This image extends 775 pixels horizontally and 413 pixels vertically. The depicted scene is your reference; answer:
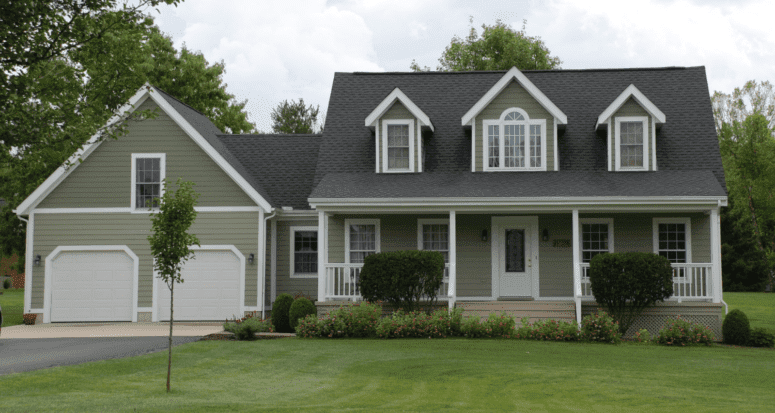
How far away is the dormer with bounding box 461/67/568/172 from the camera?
19.7 metres

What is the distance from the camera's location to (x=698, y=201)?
17188 millimetres

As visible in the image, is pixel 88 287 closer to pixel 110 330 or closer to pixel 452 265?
pixel 110 330

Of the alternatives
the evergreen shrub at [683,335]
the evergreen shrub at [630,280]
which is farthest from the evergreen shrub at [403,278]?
the evergreen shrub at [683,335]

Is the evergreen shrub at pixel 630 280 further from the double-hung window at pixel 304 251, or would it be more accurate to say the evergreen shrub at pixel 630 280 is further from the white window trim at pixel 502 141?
the double-hung window at pixel 304 251

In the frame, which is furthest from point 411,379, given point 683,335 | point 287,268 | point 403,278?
point 287,268

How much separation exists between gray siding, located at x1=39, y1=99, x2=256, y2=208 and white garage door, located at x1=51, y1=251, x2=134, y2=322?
1.56 m

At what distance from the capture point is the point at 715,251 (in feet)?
57.1

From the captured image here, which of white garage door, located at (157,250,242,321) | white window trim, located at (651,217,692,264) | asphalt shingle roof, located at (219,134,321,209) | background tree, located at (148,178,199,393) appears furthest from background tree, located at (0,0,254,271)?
white window trim, located at (651,217,692,264)

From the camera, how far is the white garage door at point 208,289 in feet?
65.5

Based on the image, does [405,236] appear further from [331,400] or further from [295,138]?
[331,400]

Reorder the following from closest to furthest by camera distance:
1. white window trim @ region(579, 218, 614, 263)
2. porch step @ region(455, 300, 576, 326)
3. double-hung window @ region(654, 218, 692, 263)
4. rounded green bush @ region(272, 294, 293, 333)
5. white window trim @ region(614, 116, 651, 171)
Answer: porch step @ region(455, 300, 576, 326), rounded green bush @ region(272, 294, 293, 333), double-hung window @ region(654, 218, 692, 263), white window trim @ region(579, 218, 614, 263), white window trim @ region(614, 116, 651, 171)

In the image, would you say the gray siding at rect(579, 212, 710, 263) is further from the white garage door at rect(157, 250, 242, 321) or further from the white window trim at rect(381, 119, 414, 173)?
the white garage door at rect(157, 250, 242, 321)

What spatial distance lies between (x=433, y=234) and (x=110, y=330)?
8587 millimetres

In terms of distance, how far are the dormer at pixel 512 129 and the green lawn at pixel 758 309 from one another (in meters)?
8.19
